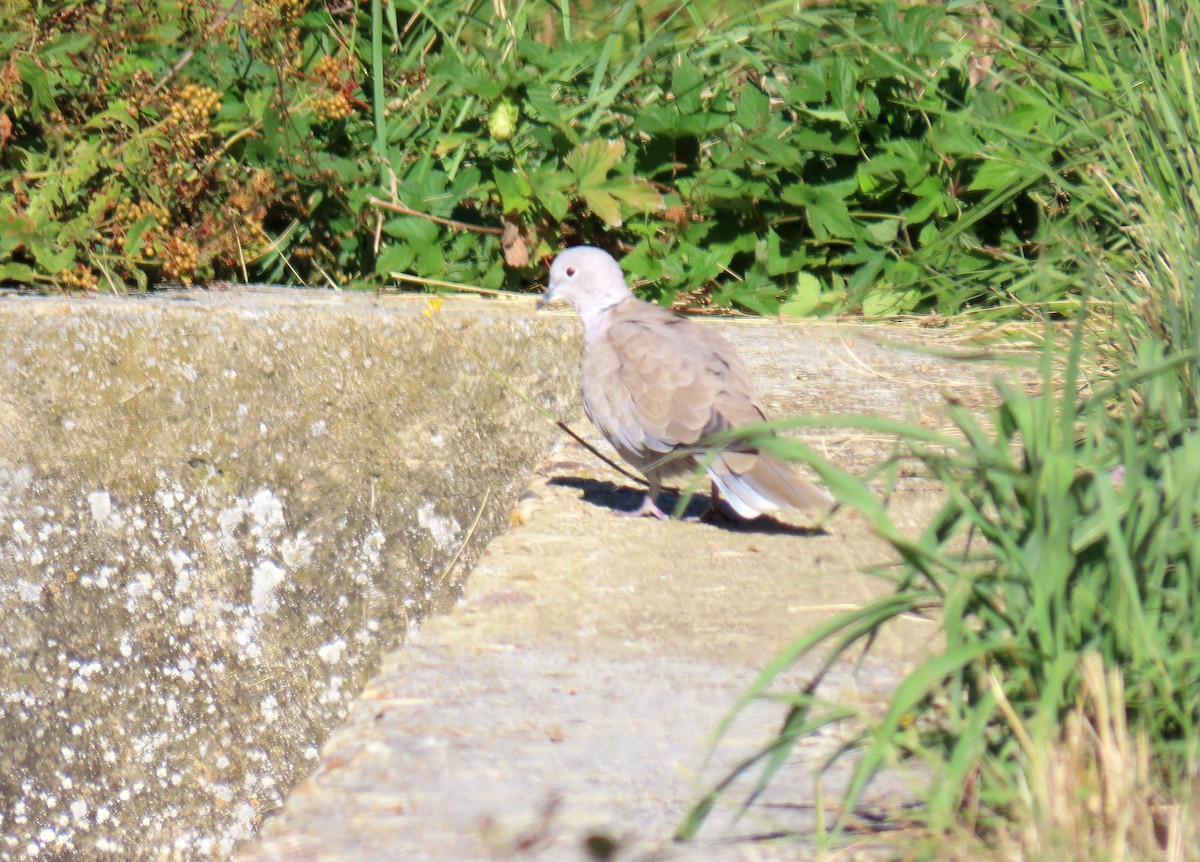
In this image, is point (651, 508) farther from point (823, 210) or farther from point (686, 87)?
point (686, 87)

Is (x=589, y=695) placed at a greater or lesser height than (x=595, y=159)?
lesser

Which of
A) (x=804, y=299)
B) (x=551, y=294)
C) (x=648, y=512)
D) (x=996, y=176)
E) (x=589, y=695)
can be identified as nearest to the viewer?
(x=589, y=695)

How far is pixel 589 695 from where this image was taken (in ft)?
6.85

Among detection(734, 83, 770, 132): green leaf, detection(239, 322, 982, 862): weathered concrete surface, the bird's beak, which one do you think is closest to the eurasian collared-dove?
detection(239, 322, 982, 862): weathered concrete surface

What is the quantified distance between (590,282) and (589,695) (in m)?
1.75

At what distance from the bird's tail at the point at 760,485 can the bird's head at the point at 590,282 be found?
0.92 m

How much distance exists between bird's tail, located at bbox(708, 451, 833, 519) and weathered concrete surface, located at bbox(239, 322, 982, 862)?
0.11m

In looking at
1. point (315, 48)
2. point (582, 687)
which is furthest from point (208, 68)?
point (582, 687)

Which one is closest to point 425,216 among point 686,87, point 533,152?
point 533,152

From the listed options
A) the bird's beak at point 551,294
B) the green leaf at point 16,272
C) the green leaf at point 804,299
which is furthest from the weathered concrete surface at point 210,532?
the green leaf at point 804,299

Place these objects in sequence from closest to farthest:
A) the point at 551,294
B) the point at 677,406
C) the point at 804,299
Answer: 1. the point at 677,406
2. the point at 551,294
3. the point at 804,299

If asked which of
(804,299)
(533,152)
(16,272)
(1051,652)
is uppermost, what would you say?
(1051,652)

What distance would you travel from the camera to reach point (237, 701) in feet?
12.4

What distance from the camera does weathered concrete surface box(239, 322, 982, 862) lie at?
168 centimetres
